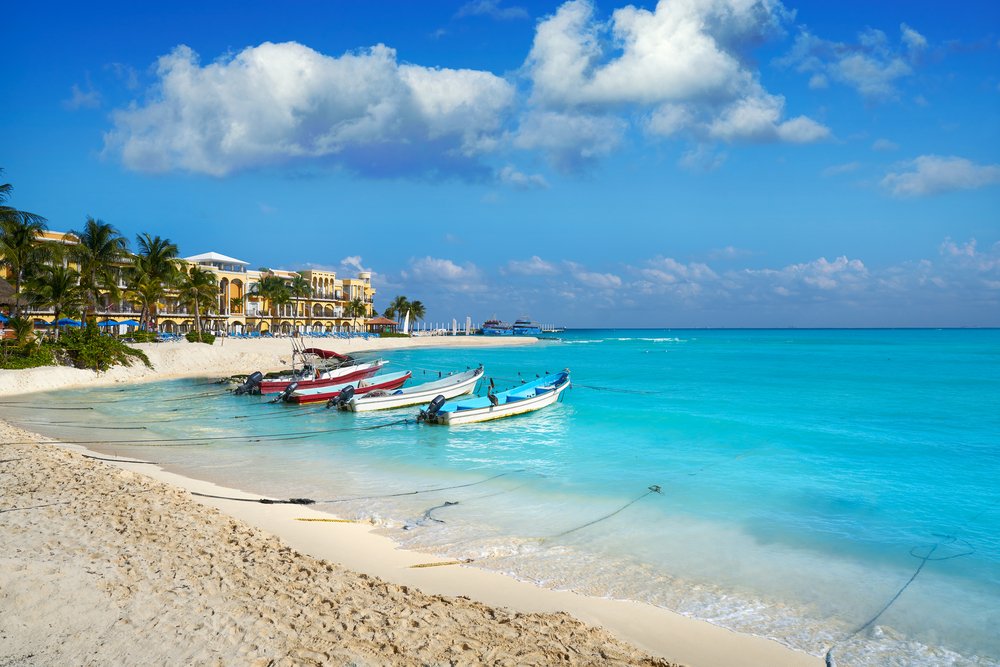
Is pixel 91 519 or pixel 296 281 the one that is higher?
pixel 296 281

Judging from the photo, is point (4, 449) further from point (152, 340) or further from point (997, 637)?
point (152, 340)

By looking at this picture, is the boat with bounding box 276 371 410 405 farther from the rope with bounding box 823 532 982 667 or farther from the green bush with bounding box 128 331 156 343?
the green bush with bounding box 128 331 156 343

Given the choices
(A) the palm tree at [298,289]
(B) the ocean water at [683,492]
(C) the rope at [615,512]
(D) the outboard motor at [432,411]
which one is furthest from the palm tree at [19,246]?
(A) the palm tree at [298,289]

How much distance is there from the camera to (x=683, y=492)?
43.9 ft

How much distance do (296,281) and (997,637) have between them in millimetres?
75870

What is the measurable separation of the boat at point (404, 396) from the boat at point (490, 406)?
101 inches

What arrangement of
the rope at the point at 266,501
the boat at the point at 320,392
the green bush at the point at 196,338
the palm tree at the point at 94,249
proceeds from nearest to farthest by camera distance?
the rope at the point at 266,501 < the boat at the point at 320,392 < the palm tree at the point at 94,249 < the green bush at the point at 196,338

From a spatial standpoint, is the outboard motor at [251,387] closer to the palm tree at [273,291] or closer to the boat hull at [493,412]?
the boat hull at [493,412]

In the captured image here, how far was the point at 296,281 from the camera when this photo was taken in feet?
249

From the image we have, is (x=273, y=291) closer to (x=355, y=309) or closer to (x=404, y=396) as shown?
(x=355, y=309)

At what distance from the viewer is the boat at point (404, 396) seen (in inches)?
948

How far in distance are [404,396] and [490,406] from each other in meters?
4.70

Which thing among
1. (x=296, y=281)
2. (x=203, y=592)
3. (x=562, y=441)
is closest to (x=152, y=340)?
(x=296, y=281)

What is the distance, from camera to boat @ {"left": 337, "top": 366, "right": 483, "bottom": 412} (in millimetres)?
24078
